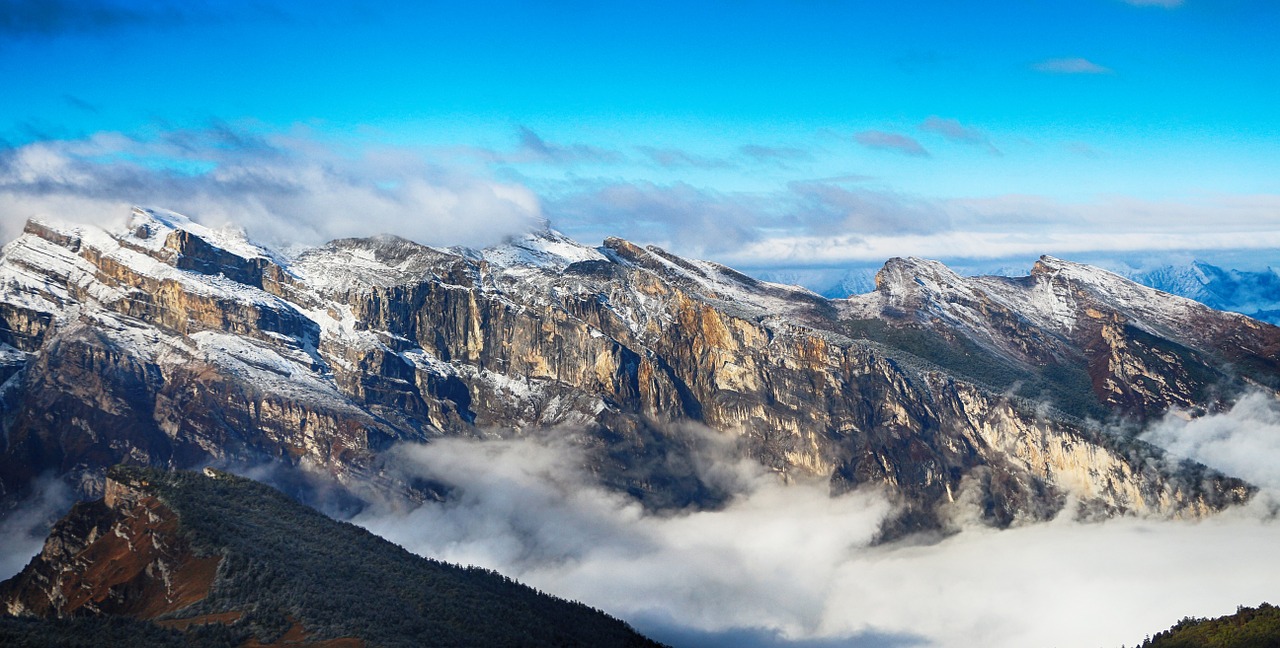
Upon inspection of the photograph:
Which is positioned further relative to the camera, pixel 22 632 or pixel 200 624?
pixel 200 624

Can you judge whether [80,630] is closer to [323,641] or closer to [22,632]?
[22,632]

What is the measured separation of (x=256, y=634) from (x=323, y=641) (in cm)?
984

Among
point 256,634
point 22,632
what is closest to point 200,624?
point 256,634

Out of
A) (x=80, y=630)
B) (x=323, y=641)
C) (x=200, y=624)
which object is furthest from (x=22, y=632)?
(x=323, y=641)

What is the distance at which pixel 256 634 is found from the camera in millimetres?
196125

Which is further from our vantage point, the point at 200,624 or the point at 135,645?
the point at 200,624

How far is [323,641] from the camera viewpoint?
199 metres

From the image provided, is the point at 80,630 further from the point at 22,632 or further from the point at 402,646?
the point at 402,646

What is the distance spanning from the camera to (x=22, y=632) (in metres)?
177

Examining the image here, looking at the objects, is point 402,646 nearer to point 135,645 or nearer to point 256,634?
point 256,634

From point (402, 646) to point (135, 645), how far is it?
38666 millimetres

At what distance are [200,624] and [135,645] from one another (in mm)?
16863

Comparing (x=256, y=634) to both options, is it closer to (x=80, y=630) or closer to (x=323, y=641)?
(x=323, y=641)

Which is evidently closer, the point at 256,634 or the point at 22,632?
the point at 22,632
